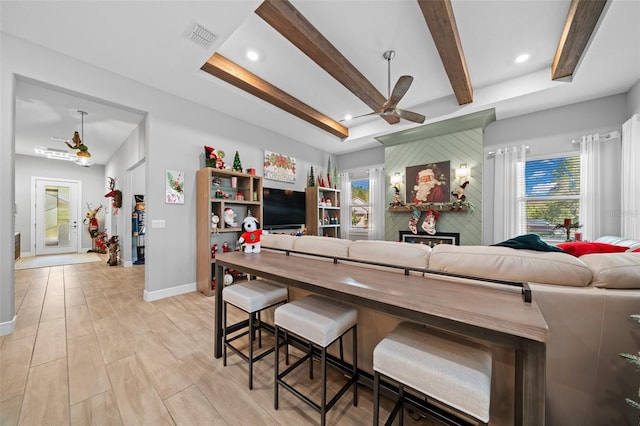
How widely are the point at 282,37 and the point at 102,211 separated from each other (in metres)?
8.31

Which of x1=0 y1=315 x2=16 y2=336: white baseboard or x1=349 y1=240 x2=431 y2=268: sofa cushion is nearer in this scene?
x1=349 y1=240 x2=431 y2=268: sofa cushion

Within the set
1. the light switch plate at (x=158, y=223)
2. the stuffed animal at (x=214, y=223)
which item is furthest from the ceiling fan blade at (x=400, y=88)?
the light switch plate at (x=158, y=223)

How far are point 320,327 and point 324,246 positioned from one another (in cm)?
64

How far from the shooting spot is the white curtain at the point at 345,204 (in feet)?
19.8

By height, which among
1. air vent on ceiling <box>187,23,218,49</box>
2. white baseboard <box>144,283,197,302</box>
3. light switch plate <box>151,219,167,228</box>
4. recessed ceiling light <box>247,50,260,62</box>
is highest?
recessed ceiling light <box>247,50,260,62</box>

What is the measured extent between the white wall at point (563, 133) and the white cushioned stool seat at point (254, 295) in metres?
4.03

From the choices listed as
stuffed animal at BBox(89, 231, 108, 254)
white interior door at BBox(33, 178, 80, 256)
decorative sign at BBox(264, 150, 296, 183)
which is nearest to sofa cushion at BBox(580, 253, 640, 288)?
decorative sign at BBox(264, 150, 296, 183)

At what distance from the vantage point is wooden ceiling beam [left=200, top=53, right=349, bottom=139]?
109 inches

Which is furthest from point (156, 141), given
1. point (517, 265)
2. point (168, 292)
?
point (517, 265)

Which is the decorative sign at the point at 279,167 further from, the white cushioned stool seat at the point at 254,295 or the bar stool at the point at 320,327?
the bar stool at the point at 320,327

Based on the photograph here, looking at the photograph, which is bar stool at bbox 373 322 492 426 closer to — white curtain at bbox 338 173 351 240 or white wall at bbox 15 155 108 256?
white curtain at bbox 338 173 351 240

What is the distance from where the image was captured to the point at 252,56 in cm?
274

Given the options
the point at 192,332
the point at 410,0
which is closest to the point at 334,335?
the point at 192,332

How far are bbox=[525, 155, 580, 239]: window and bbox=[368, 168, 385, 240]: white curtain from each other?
2577 mm
